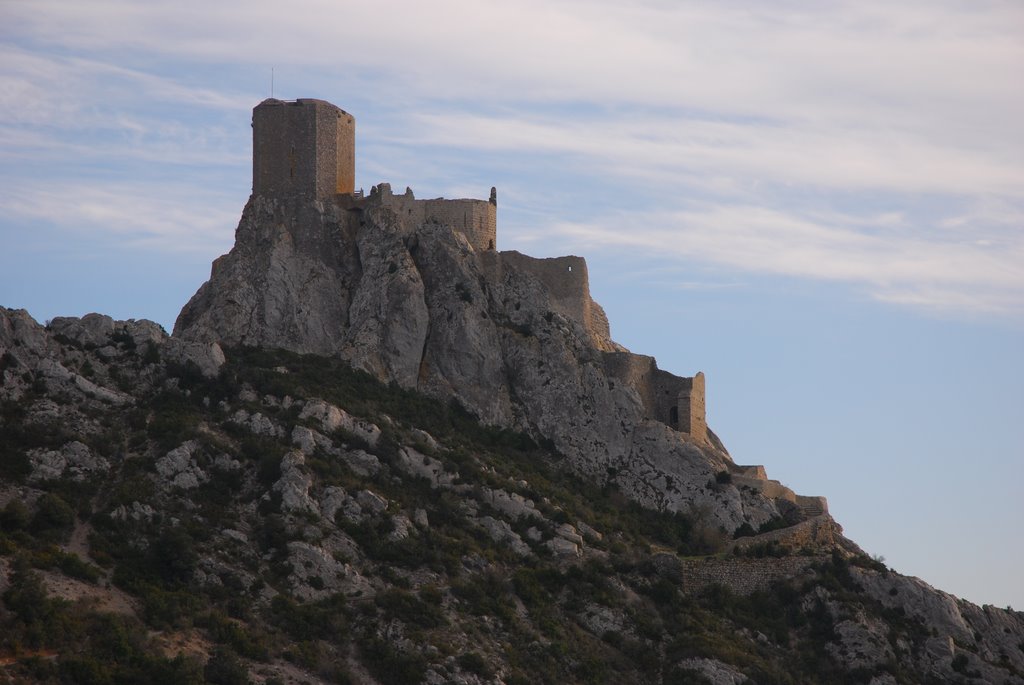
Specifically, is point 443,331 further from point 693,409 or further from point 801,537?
point 801,537

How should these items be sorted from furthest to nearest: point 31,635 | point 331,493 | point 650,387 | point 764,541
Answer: point 650,387
point 764,541
point 331,493
point 31,635

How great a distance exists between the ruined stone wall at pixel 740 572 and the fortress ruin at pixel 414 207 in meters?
11.2

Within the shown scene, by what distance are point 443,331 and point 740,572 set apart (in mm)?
16799

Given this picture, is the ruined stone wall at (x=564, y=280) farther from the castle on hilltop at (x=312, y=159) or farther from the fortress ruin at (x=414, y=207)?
the castle on hilltop at (x=312, y=159)

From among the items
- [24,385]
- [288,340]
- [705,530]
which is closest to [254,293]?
[288,340]

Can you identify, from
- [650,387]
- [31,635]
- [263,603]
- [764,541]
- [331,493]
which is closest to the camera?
[31,635]

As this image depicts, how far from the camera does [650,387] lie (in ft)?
356

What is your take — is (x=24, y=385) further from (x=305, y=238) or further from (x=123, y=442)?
(x=305, y=238)

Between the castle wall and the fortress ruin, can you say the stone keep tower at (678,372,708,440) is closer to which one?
the fortress ruin

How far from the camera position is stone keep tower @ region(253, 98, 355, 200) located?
105938 millimetres

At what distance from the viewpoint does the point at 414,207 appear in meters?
107

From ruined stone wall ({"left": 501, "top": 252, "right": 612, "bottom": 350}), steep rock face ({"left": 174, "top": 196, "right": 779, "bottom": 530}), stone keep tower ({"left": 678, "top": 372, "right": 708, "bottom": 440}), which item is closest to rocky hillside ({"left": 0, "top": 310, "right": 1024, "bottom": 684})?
steep rock face ({"left": 174, "top": 196, "right": 779, "bottom": 530})

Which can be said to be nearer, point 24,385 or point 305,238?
point 24,385

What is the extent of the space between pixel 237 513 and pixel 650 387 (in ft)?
81.1
